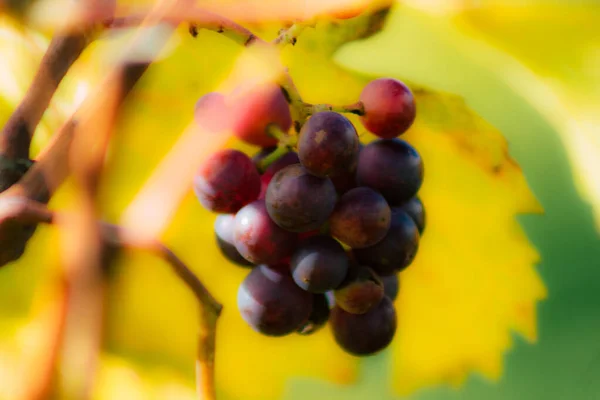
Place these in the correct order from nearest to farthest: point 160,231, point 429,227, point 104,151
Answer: point 104,151 < point 160,231 < point 429,227

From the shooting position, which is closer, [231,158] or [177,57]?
[231,158]

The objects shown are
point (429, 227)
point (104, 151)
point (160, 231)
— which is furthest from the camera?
point (429, 227)

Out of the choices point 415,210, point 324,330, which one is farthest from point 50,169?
point 324,330

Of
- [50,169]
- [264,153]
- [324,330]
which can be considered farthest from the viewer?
[324,330]

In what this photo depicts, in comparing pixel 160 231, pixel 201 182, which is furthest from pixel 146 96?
pixel 201 182

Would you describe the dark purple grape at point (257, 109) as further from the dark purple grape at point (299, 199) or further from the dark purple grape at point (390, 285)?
the dark purple grape at point (390, 285)

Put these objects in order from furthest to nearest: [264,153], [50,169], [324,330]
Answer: [324,330], [264,153], [50,169]

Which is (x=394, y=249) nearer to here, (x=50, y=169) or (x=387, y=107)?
(x=387, y=107)

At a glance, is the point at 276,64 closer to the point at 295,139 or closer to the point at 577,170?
the point at 295,139
